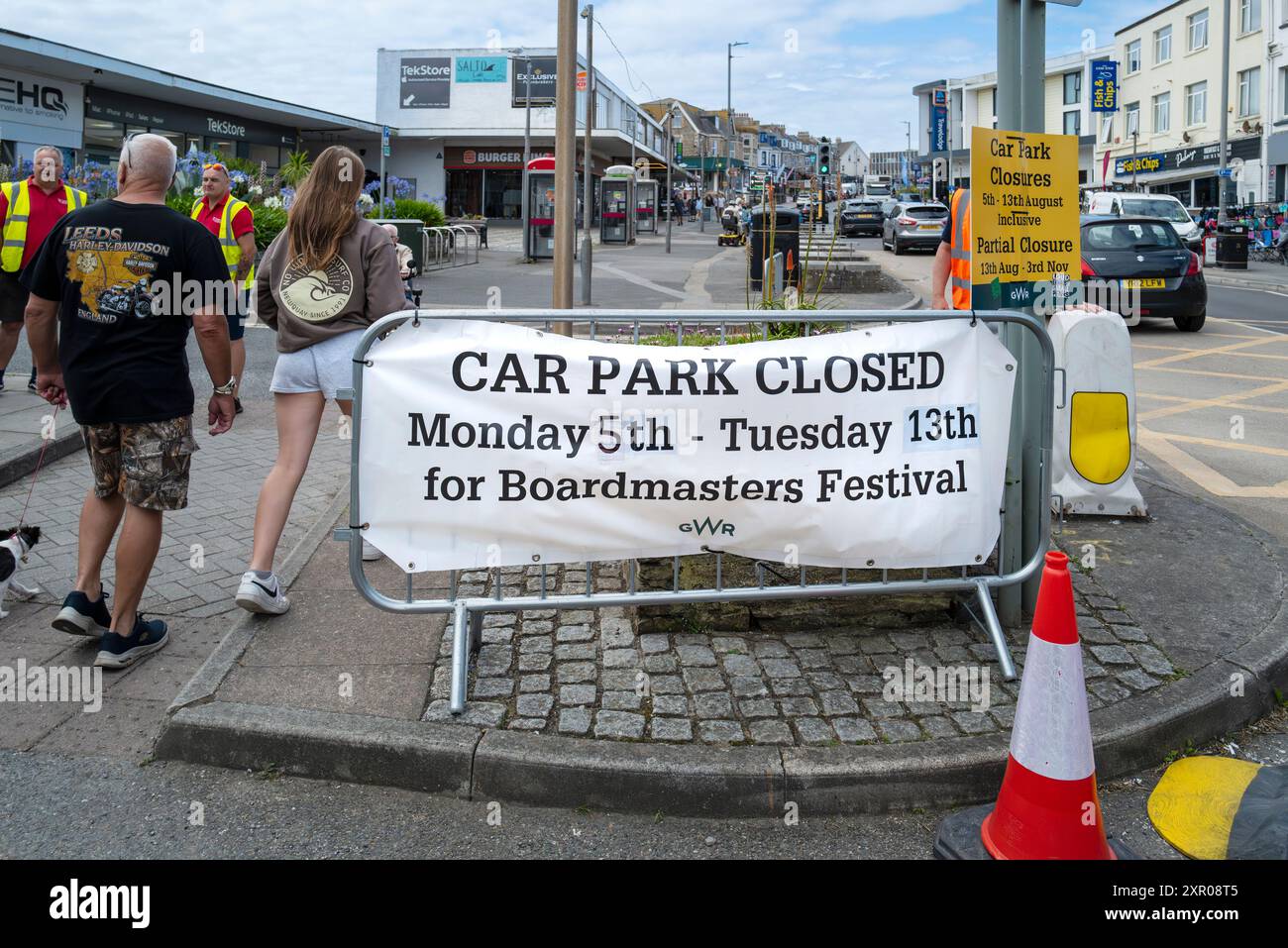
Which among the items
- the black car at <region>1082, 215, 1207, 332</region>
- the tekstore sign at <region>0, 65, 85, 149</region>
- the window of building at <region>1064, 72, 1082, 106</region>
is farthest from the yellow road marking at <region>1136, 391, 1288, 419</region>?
the window of building at <region>1064, 72, 1082, 106</region>

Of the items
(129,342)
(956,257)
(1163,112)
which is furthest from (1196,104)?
(129,342)

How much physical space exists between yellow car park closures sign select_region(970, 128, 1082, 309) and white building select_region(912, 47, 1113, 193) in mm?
53740

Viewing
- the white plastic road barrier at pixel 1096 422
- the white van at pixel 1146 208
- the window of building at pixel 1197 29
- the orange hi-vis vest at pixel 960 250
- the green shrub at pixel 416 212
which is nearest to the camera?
the orange hi-vis vest at pixel 960 250

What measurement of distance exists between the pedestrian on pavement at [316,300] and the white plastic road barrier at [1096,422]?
3.80m

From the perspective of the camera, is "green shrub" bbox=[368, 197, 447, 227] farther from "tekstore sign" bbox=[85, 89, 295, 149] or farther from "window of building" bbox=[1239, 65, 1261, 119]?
"window of building" bbox=[1239, 65, 1261, 119]

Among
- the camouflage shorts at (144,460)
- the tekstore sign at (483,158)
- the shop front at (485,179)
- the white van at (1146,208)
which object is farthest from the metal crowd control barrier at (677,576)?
the tekstore sign at (483,158)

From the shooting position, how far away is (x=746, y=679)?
417 cm

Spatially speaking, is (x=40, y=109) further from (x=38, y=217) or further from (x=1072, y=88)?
(x=1072, y=88)

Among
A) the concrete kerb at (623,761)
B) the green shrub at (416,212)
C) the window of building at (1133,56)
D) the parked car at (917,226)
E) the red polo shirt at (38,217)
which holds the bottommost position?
the concrete kerb at (623,761)

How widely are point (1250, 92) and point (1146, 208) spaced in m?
23.7

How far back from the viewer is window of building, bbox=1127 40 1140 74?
5688cm

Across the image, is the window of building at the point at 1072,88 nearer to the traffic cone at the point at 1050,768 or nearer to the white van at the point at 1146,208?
the white van at the point at 1146,208

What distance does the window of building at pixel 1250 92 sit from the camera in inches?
1743
